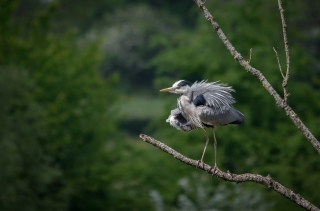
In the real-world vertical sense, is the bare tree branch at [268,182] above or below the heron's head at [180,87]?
below

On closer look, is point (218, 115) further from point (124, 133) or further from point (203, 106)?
point (124, 133)

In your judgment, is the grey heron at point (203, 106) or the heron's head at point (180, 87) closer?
the grey heron at point (203, 106)

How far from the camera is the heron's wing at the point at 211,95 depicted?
8.66 meters

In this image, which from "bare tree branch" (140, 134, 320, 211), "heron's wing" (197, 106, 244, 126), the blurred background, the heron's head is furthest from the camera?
the blurred background

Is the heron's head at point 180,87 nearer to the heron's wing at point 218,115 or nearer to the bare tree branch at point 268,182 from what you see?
the heron's wing at point 218,115

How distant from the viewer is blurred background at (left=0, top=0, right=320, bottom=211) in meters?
25.5

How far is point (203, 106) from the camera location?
28.5 ft

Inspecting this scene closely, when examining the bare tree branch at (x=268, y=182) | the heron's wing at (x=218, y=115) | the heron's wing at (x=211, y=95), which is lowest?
the bare tree branch at (x=268, y=182)

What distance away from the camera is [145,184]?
32.9m

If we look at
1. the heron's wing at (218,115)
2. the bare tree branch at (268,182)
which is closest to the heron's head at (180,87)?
the heron's wing at (218,115)

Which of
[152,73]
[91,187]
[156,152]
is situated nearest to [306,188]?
[91,187]

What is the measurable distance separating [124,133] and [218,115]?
28541mm

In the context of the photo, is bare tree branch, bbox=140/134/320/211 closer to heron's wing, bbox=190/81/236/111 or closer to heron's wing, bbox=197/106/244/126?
heron's wing, bbox=197/106/244/126

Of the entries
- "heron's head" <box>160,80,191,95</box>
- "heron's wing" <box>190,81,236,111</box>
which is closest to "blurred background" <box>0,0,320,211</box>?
"heron's wing" <box>190,81,236,111</box>
